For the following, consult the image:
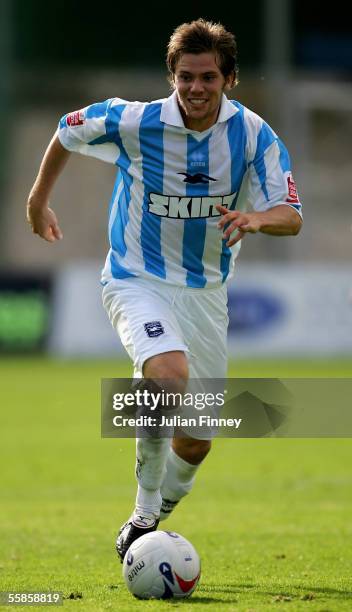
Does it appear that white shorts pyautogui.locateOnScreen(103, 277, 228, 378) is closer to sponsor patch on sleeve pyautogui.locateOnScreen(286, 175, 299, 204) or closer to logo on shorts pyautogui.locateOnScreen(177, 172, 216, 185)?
logo on shorts pyautogui.locateOnScreen(177, 172, 216, 185)

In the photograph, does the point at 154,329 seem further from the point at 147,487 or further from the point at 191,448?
the point at 191,448

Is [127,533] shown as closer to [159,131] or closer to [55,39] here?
[159,131]

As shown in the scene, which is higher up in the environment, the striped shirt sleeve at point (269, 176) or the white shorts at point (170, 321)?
the striped shirt sleeve at point (269, 176)

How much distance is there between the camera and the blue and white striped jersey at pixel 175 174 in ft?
20.4

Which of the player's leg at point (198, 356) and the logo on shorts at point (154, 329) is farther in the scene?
the player's leg at point (198, 356)

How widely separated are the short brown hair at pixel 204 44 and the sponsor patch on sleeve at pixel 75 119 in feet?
1.83

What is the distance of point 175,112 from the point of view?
20.3ft

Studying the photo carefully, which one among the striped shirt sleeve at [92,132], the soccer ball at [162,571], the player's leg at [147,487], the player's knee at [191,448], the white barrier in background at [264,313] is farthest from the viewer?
the white barrier in background at [264,313]

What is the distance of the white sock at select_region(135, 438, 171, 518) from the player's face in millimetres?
1606

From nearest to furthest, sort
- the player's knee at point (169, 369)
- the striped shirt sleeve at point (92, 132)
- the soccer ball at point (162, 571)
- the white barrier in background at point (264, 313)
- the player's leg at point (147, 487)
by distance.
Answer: the soccer ball at point (162, 571)
the player's knee at point (169, 369)
the player's leg at point (147, 487)
the striped shirt sleeve at point (92, 132)
the white barrier in background at point (264, 313)

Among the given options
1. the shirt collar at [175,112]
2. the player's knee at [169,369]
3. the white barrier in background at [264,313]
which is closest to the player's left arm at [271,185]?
the shirt collar at [175,112]

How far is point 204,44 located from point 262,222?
915mm
